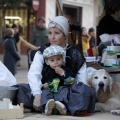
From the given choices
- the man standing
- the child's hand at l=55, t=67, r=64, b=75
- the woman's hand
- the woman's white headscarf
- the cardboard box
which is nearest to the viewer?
the cardboard box

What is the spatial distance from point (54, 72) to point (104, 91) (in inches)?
27.6

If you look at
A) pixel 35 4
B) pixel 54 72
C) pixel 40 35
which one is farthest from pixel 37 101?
pixel 35 4

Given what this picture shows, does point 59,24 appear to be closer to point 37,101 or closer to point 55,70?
point 55,70

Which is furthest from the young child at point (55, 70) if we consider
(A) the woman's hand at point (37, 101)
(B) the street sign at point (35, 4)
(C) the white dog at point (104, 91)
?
(B) the street sign at point (35, 4)

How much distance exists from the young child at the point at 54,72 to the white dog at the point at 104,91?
0.36 meters

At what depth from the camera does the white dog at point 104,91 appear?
233 inches

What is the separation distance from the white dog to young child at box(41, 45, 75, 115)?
1.19 ft

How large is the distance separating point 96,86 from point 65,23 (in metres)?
0.87

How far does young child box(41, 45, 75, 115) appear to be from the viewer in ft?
18.4

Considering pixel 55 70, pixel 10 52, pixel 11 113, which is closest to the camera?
pixel 11 113

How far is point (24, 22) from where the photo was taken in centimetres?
2797

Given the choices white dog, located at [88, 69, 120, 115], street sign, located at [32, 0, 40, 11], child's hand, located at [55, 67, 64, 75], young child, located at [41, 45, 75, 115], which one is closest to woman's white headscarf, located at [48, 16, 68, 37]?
young child, located at [41, 45, 75, 115]

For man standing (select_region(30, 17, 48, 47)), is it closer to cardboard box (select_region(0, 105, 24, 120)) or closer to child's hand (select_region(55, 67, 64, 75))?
child's hand (select_region(55, 67, 64, 75))

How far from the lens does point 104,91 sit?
19.4ft
